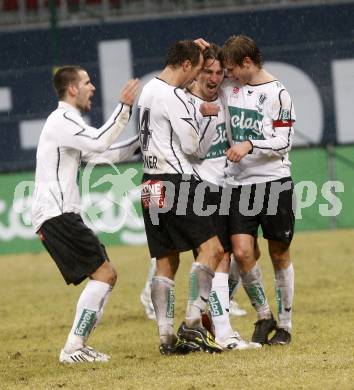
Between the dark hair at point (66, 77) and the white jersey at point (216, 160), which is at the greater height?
the dark hair at point (66, 77)

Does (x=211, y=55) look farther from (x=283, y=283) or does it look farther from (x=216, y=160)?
(x=283, y=283)

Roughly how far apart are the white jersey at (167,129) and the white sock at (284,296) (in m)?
1.09

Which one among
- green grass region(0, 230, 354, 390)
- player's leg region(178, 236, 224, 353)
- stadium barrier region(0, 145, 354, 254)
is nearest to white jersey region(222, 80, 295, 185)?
player's leg region(178, 236, 224, 353)

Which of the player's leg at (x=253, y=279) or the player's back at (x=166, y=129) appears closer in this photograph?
the player's back at (x=166, y=129)

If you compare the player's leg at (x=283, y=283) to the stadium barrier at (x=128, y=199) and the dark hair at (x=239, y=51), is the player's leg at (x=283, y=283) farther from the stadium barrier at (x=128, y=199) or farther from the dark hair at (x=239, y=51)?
the stadium barrier at (x=128, y=199)

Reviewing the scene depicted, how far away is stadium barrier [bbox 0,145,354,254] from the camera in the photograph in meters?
17.5

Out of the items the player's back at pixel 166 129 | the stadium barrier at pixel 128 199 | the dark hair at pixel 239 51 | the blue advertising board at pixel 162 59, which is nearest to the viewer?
the player's back at pixel 166 129

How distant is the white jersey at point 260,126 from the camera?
8102 millimetres

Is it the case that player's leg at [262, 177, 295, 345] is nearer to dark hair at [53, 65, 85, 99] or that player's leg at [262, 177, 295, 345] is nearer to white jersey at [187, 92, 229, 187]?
white jersey at [187, 92, 229, 187]

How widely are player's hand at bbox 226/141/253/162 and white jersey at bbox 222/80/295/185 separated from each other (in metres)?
0.09

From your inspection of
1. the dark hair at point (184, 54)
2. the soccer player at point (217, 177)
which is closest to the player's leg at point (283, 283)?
the soccer player at point (217, 177)

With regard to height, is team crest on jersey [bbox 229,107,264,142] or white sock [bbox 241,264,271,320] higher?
team crest on jersey [bbox 229,107,264,142]

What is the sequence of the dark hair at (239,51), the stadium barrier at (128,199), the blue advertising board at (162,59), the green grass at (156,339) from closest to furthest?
the green grass at (156,339), the dark hair at (239,51), the stadium barrier at (128,199), the blue advertising board at (162,59)

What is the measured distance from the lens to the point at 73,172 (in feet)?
26.3
